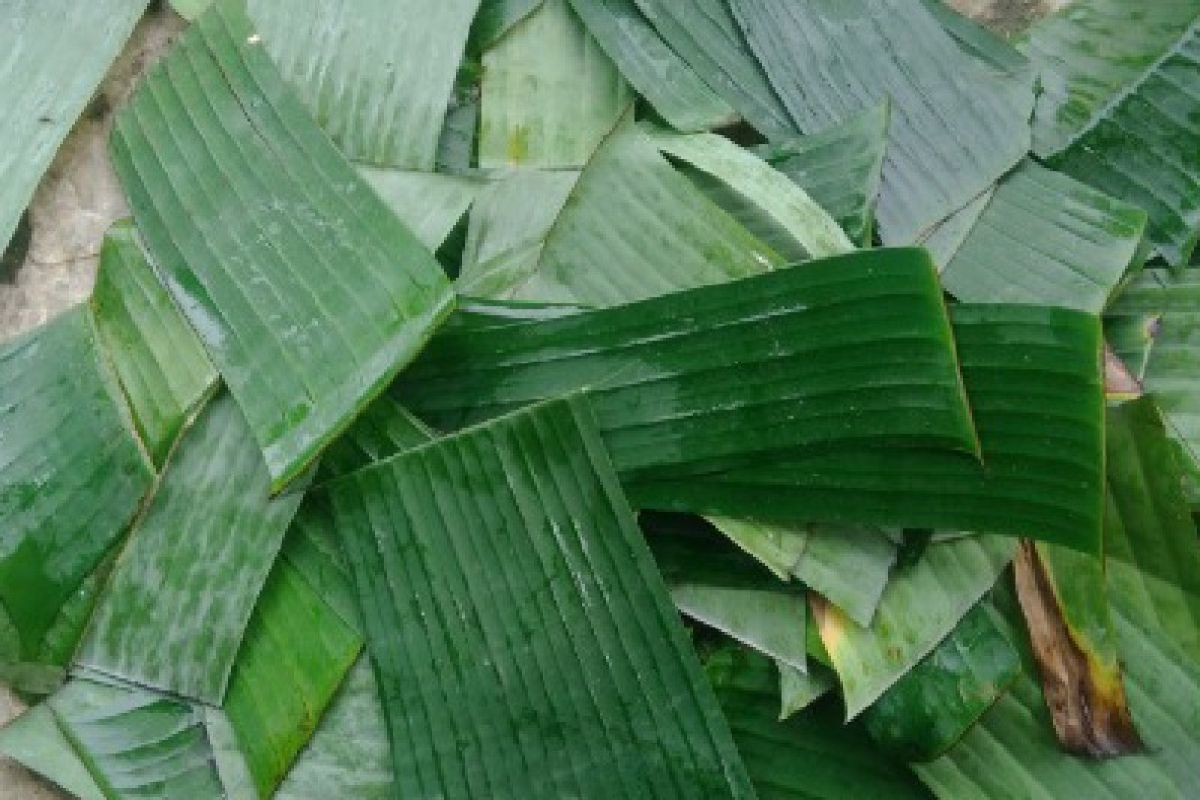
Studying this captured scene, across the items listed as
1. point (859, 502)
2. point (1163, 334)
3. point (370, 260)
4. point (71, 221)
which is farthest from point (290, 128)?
point (1163, 334)

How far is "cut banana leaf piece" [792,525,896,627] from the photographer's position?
1.40 metres

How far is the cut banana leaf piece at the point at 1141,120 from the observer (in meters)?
1.71

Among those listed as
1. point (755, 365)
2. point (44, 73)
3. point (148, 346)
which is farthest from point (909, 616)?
point (44, 73)

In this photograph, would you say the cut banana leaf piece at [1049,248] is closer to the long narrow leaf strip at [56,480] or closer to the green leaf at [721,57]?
the green leaf at [721,57]

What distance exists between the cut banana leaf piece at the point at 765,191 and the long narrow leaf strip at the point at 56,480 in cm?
65

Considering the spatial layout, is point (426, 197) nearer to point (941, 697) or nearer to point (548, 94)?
point (548, 94)

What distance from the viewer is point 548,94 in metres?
1.67

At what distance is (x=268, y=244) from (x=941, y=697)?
0.81 m

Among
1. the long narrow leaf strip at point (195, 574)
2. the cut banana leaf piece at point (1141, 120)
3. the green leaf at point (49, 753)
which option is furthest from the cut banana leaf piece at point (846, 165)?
the green leaf at point (49, 753)

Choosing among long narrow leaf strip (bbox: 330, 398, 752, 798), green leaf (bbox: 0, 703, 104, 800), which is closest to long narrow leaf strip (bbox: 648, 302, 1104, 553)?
long narrow leaf strip (bbox: 330, 398, 752, 798)

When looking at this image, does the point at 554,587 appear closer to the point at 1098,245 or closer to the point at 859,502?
the point at 859,502

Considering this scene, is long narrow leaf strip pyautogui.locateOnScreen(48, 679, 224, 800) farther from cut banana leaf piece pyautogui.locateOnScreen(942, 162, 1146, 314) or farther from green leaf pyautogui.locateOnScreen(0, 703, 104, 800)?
cut banana leaf piece pyautogui.locateOnScreen(942, 162, 1146, 314)

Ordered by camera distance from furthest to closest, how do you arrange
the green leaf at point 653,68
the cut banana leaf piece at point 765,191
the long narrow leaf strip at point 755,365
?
the green leaf at point 653,68 → the cut banana leaf piece at point 765,191 → the long narrow leaf strip at point 755,365

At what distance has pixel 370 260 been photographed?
4.69 ft
